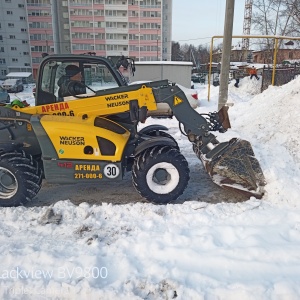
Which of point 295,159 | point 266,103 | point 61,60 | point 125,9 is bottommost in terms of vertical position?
point 295,159

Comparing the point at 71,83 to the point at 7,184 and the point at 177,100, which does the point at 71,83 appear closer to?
the point at 177,100

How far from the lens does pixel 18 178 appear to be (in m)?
4.30

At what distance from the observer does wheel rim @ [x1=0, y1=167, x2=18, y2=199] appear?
4.41 meters

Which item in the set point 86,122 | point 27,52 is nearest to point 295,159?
point 86,122

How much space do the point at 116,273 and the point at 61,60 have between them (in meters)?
3.33

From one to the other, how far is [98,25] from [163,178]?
59.7 meters

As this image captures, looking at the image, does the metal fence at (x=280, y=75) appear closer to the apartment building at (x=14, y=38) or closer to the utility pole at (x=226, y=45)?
the utility pole at (x=226, y=45)

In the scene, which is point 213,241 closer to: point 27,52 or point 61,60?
point 61,60

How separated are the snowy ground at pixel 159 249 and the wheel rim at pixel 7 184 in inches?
10.2

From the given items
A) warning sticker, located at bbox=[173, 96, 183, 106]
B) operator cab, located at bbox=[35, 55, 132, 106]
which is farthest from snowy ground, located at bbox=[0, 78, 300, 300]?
operator cab, located at bbox=[35, 55, 132, 106]

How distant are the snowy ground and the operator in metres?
1.77

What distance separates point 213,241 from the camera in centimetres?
350

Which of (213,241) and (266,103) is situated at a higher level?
(266,103)

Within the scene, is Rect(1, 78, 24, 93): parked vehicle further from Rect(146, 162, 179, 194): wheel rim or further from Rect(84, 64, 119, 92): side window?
Rect(146, 162, 179, 194): wheel rim
